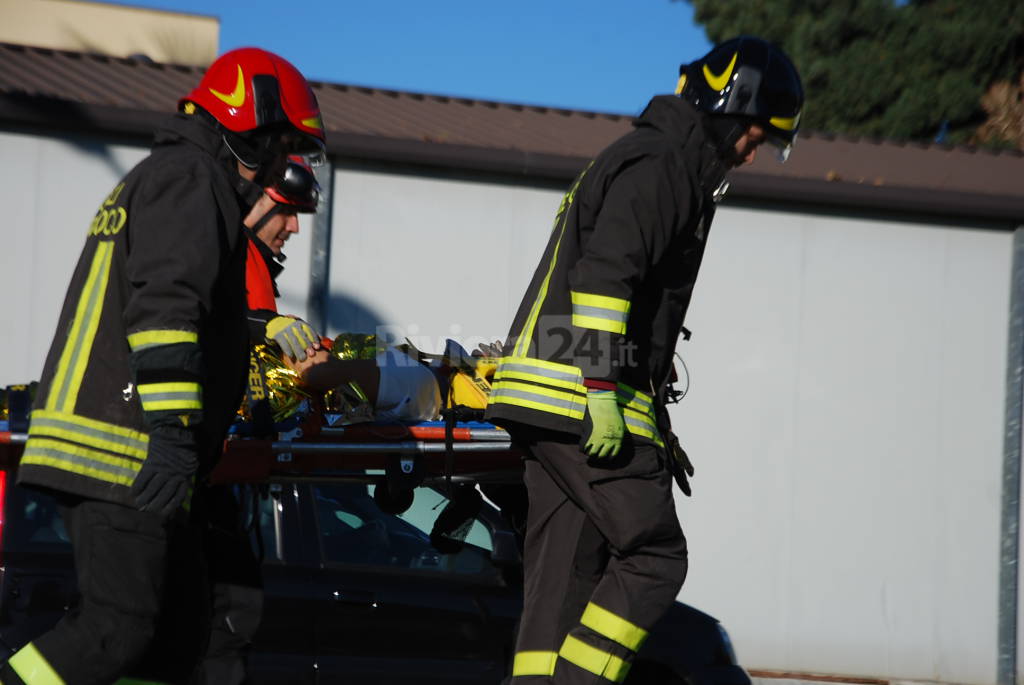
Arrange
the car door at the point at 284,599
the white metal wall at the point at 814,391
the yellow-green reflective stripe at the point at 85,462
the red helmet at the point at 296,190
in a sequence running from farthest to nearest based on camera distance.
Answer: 1. the white metal wall at the point at 814,391
2. the red helmet at the point at 296,190
3. the car door at the point at 284,599
4. the yellow-green reflective stripe at the point at 85,462

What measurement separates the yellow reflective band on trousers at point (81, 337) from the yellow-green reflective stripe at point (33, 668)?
61cm

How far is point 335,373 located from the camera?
4176 mm

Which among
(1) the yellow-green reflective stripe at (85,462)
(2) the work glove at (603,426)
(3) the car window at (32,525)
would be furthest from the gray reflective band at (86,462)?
(3) the car window at (32,525)

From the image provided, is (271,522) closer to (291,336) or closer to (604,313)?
(291,336)

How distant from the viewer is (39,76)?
806cm

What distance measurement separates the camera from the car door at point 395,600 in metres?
4.64

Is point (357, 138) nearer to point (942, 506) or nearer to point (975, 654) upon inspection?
point (942, 506)

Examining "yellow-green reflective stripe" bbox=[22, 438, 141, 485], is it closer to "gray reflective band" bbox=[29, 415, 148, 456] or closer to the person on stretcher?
"gray reflective band" bbox=[29, 415, 148, 456]

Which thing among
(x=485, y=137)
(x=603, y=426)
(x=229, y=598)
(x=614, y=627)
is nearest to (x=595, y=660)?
(x=614, y=627)

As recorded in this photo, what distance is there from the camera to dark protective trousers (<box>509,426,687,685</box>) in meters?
3.23

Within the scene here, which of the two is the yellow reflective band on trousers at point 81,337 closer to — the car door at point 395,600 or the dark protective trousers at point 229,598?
the dark protective trousers at point 229,598

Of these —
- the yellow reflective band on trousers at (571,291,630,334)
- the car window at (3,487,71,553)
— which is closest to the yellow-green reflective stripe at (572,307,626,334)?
the yellow reflective band on trousers at (571,291,630,334)

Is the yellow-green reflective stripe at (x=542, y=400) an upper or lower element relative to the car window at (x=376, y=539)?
upper

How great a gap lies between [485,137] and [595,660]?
5.69 metres
